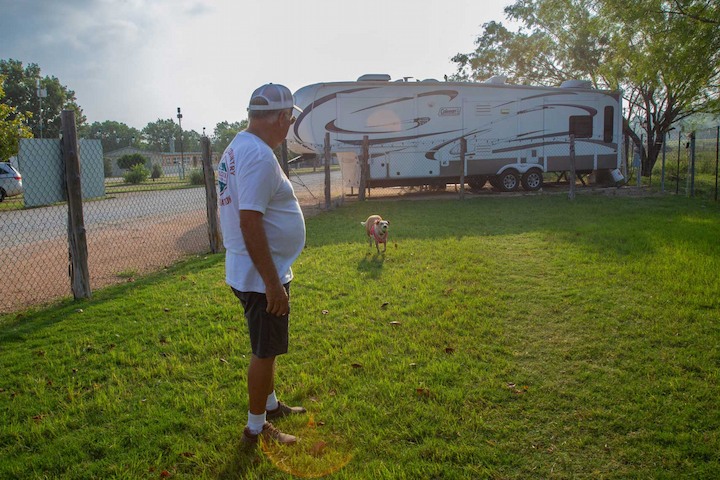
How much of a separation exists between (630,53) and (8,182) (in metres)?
23.8

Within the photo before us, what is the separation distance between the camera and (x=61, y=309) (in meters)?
5.06

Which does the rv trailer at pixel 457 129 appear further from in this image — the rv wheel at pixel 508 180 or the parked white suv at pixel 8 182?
the parked white suv at pixel 8 182

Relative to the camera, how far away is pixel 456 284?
215 inches

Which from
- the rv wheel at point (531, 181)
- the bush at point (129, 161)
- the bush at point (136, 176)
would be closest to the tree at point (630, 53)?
the rv wheel at point (531, 181)

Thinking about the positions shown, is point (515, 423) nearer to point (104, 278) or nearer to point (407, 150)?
point (104, 278)

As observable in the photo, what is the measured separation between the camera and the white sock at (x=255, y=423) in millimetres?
2590

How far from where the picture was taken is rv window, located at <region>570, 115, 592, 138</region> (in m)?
16.2

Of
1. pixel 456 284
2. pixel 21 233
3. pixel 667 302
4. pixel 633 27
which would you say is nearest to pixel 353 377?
pixel 456 284

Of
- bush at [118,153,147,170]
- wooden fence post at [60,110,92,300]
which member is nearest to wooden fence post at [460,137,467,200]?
wooden fence post at [60,110,92,300]

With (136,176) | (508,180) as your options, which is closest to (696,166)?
(508,180)

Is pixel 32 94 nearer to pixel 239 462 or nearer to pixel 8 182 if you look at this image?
pixel 8 182

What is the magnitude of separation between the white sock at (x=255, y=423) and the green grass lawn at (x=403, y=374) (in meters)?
0.14

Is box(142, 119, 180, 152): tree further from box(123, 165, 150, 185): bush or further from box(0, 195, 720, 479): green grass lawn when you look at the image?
box(0, 195, 720, 479): green grass lawn

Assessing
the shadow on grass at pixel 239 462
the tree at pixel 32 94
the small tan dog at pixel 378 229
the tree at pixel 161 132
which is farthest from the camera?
the tree at pixel 161 132
